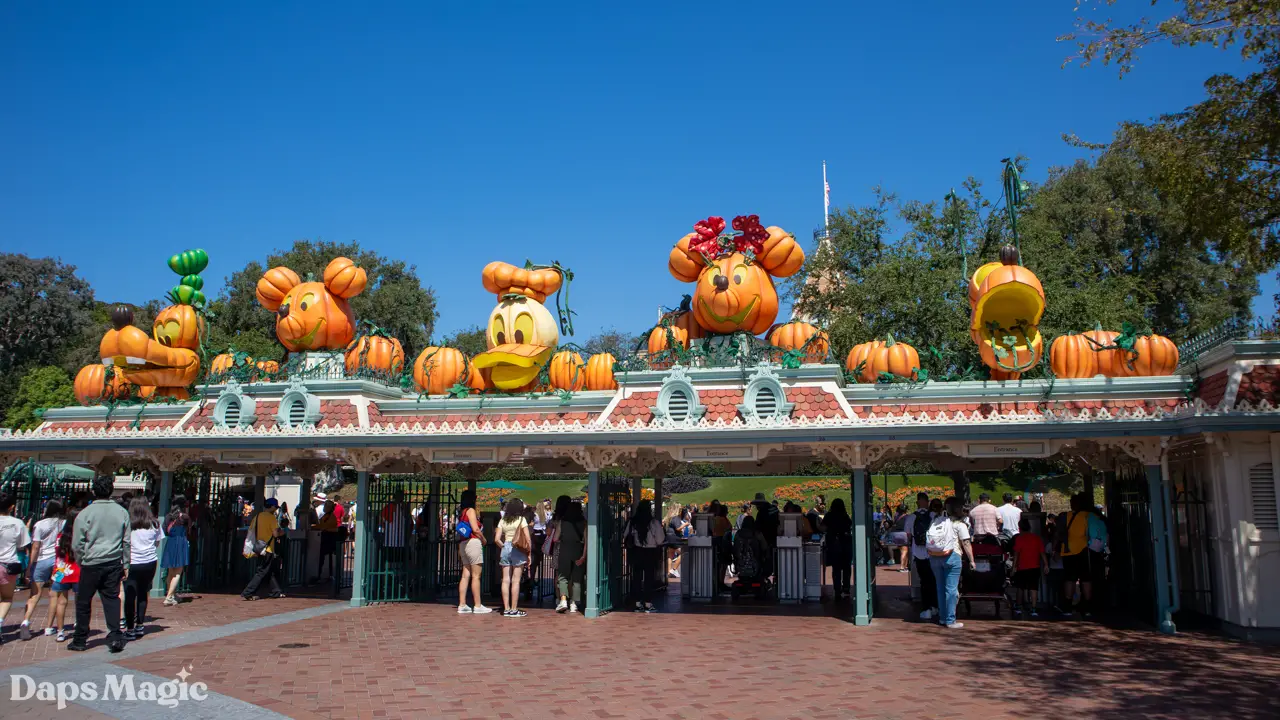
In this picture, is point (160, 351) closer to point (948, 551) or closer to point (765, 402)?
point (765, 402)

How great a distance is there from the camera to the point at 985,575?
12789 mm

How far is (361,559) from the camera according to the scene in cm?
1397

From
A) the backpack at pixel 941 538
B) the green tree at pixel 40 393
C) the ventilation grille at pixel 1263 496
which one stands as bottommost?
the backpack at pixel 941 538

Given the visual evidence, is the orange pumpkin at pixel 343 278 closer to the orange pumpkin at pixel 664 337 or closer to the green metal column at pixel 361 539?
the green metal column at pixel 361 539

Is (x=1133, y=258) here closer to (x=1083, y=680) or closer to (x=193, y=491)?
(x=1083, y=680)

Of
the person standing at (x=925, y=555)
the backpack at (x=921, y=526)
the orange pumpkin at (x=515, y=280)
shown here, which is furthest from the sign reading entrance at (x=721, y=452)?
the orange pumpkin at (x=515, y=280)

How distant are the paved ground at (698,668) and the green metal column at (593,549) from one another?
1.40 ft

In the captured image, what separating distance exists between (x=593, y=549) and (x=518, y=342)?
186 inches

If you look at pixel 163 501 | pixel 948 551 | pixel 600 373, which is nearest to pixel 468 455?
pixel 600 373

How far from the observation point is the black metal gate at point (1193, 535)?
11680 mm

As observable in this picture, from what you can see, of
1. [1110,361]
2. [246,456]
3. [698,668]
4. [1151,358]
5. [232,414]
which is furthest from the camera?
[232,414]

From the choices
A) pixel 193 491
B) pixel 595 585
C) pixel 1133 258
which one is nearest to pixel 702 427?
pixel 595 585

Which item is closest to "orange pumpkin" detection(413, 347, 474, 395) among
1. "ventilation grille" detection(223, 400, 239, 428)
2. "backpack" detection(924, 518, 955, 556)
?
"ventilation grille" detection(223, 400, 239, 428)

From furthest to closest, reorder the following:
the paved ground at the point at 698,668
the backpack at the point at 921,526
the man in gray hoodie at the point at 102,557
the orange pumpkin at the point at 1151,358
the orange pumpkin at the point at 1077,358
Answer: the orange pumpkin at the point at 1077,358, the orange pumpkin at the point at 1151,358, the backpack at the point at 921,526, the man in gray hoodie at the point at 102,557, the paved ground at the point at 698,668
